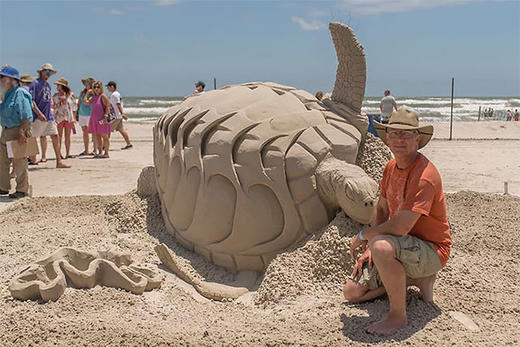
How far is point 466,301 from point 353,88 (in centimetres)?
185

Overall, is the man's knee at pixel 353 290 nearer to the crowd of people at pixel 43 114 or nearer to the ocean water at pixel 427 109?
the crowd of people at pixel 43 114

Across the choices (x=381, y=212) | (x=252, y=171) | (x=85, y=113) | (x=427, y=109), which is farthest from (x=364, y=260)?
(x=427, y=109)

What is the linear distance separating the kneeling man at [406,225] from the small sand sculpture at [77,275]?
1.46 meters

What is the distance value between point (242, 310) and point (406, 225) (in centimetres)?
117

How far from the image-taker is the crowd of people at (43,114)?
6172mm

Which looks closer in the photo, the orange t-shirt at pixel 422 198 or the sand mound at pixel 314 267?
the orange t-shirt at pixel 422 198

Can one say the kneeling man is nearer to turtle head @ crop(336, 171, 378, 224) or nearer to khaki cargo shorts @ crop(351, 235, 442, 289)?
khaki cargo shorts @ crop(351, 235, 442, 289)

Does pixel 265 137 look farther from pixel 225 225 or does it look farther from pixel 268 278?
pixel 268 278

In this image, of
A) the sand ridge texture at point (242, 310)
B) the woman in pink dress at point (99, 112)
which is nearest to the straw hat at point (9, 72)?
the sand ridge texture at point (242, 310)

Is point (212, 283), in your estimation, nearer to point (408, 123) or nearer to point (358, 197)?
point (358, 197)

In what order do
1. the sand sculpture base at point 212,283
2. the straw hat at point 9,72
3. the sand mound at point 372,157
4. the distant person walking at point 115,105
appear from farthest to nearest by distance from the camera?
the distant person walking at point 115,105, the straw hat at point 9,72, the sand mound at point 372,157, the sand sculpture base at point 212,283

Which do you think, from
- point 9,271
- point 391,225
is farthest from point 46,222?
point 391,225

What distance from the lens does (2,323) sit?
281 cm

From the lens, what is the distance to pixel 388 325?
2.70 metres
